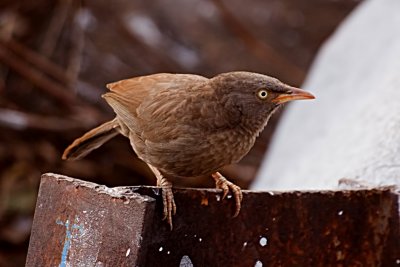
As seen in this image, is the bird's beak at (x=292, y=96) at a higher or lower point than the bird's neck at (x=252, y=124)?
higher

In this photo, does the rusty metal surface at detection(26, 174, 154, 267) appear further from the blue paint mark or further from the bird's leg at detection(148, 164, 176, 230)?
the bird's leg at detection(148, 164, 176, 230)

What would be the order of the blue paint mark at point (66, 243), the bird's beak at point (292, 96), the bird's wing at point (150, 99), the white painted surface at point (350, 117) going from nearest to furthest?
the blue paint mark at point (66, 243) < the bird's beak at point (292, 96) < the bird's wing at point (150, 99) < the white painted surface at point (350, 117)

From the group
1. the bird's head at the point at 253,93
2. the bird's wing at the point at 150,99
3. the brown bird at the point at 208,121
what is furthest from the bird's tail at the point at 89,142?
the bird's head at the point at 253,93

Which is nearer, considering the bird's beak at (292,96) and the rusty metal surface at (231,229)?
the rusty metal surface at (231,229)

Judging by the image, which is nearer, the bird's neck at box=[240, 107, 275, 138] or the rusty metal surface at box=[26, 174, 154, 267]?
the rusty metal surface at box=[26, 174, 154, 267]

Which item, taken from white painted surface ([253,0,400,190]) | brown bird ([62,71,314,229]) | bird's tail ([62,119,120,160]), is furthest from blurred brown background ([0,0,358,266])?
brown bird ([62,71,314,229])

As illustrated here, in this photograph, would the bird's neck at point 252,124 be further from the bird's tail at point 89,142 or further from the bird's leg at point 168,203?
the bird's tail at point 89,142

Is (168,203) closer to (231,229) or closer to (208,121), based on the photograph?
(231,229)

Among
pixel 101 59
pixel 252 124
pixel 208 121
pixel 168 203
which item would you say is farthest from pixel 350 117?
pixel 101 59
